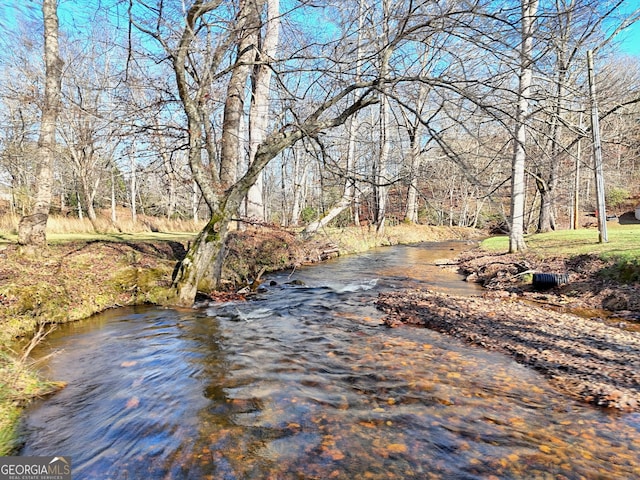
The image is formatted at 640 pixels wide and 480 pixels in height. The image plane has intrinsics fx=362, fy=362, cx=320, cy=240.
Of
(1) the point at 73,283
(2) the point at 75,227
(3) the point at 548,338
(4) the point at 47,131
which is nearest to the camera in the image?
(3) the point at 548,338

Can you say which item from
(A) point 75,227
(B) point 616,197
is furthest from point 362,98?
(B) point 616,197

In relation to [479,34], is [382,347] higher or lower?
lower

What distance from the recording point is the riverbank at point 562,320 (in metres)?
4.16

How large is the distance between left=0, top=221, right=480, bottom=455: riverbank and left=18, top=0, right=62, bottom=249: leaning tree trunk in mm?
654

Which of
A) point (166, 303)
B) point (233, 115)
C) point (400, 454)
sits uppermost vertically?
point (233, 115)

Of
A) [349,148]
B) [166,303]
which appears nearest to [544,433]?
[166,303]

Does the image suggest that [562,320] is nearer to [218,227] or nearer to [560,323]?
[560,323]

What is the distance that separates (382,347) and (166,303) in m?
4.99

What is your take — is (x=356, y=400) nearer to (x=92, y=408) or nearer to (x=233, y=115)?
(x=92, y=408)

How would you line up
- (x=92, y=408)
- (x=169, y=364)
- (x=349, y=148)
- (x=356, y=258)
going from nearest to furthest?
(x=92, y=408), (x=169, y=364), (x=356, y=258), (x=349, y=148)

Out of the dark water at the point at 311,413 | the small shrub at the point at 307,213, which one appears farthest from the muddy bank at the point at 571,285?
the small shrub at the point at 307,213

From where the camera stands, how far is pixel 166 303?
26.0ft

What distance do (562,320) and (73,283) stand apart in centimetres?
938

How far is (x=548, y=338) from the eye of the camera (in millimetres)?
5371
